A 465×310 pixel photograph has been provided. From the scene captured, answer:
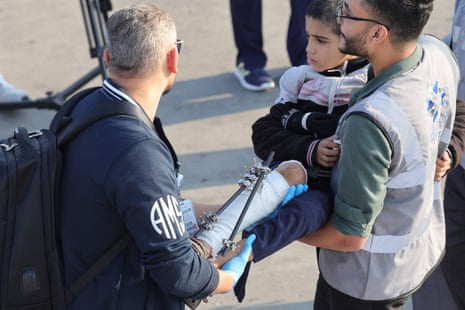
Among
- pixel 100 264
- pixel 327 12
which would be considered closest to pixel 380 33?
pixel 327 12

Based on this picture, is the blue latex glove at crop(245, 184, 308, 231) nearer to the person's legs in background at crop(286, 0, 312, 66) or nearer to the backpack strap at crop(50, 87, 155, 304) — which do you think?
the backpack strap at crop(50, 87, 155, 304)

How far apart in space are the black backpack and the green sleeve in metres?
0.58

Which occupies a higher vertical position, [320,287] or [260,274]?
[320,287]

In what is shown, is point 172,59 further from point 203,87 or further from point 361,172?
point 203,87

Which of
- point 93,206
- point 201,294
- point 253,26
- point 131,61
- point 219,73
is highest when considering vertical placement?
point 131,61

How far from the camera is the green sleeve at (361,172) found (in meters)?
2.10

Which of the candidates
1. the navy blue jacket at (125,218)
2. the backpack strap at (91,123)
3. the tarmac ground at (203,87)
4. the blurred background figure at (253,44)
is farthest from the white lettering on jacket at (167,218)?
the blurred background figure at (253,44)

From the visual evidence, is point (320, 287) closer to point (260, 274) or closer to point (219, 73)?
point (260, 274)

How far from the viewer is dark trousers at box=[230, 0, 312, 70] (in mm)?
5570

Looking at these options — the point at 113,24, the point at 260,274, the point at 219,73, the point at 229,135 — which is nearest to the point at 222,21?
the point at 219,73

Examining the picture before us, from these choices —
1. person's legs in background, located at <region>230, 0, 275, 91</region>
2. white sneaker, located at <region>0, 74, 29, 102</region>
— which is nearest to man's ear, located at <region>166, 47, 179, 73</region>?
person's legs in background, located at <region>230, 0, 275, 91</region>

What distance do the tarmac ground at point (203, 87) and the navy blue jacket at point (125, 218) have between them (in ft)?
5.69

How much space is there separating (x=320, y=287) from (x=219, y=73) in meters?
3.73

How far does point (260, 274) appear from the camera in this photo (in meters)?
4.03
